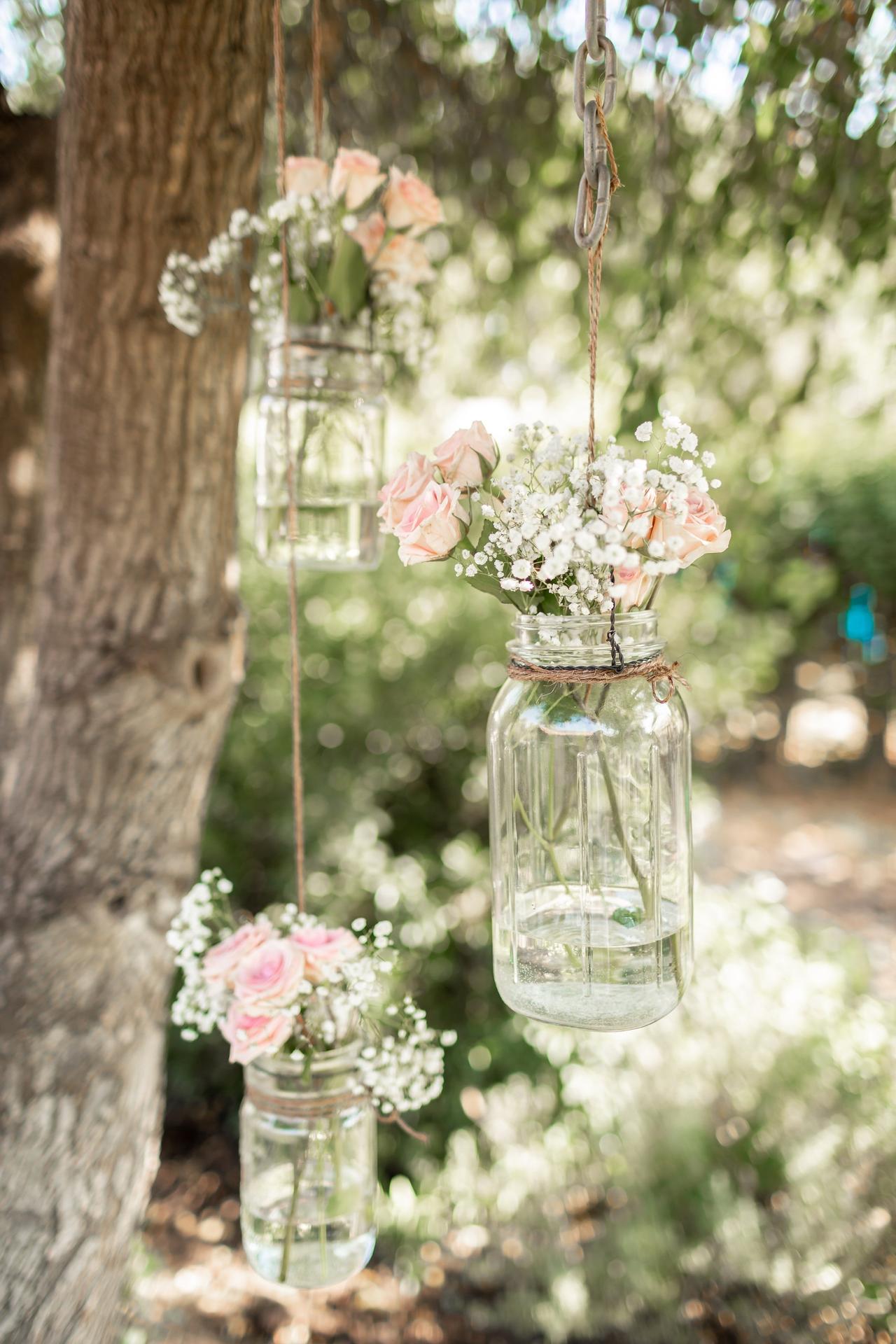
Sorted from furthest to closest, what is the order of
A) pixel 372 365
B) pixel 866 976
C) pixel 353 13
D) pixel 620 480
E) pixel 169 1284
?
pixel 866 976 → pixel 169 1284 → pixel 353 13 → pixel 372 365 → pixel 620 480

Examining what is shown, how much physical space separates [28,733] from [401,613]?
1886mm

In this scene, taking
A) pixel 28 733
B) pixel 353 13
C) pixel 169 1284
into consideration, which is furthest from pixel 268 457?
pixel 169 1284

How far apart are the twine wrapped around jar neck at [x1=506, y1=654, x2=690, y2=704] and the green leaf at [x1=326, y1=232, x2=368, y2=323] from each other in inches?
28.7

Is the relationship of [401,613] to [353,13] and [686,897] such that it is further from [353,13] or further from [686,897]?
[686,897]

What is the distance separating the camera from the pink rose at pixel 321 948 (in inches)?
53.9

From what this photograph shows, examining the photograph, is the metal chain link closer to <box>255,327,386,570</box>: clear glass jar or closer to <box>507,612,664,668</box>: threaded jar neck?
<box>507,612,664,668</box>: threaded jar neck

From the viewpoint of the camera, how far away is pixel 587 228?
3.70ft

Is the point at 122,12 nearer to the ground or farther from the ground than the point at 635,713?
farther from the ground

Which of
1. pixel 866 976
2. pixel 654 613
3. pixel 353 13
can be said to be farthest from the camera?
pixel 866 976

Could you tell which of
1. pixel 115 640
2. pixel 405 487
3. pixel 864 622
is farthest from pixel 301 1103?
pixel 864 622

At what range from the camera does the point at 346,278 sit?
164cm

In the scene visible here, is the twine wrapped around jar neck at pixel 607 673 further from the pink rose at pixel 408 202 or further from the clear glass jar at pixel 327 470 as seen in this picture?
the pink rose at pixel 408 202

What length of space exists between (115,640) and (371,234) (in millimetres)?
883

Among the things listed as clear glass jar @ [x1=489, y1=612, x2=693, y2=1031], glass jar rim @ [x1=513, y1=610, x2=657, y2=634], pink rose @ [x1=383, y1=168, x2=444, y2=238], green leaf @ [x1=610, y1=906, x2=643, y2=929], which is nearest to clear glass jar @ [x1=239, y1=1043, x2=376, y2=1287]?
clear glass jar @ [x1=489, y1=612, x2=693, y2=1031]
